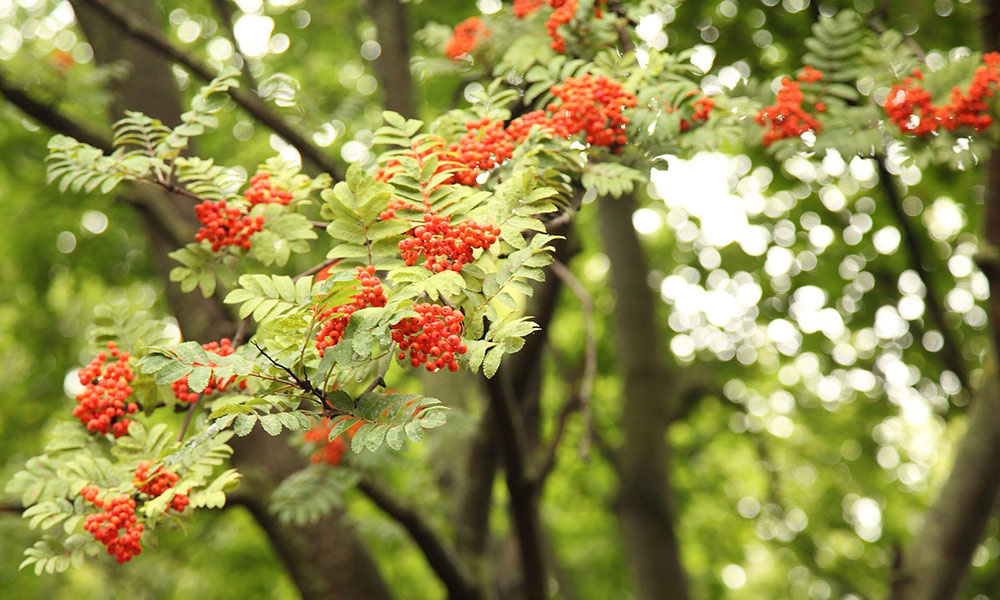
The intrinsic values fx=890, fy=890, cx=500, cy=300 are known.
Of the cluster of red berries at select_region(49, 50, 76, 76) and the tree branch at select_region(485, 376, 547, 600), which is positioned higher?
the cluster of red berries at select_region(49, 50, 76, 76)

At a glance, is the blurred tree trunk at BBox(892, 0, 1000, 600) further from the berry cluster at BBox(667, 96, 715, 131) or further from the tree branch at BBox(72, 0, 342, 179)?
the tree branch at BBox(72, 0, 342, 179)

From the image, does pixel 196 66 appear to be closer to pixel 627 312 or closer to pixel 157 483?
pixel 157 483

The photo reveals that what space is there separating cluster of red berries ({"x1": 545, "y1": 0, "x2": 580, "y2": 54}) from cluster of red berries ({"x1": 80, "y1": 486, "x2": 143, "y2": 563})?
1931 mm

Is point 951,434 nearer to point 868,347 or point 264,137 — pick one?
point 868,347

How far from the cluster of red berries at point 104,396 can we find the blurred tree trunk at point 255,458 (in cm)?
202

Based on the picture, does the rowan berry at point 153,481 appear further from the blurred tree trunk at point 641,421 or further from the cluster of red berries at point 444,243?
the blurred tree trunk at point 641,421

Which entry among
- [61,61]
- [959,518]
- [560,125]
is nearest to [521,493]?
[959,518]

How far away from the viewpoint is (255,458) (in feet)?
15.5

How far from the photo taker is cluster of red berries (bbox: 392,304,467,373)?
1766 millimetres

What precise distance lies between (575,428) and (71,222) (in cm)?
537

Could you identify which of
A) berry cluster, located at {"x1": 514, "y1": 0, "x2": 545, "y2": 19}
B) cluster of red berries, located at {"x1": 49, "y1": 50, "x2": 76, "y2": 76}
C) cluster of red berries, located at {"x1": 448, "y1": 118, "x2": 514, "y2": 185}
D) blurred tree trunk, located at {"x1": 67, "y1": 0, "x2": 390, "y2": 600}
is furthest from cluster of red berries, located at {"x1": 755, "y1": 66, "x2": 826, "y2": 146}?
cluster of red berries, located at {"x1": 49, "y1": 50, "x2": 76, "y2": 76}

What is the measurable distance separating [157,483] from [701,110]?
1908 mm

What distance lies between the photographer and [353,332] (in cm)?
175

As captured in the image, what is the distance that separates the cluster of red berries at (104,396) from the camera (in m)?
2.38
